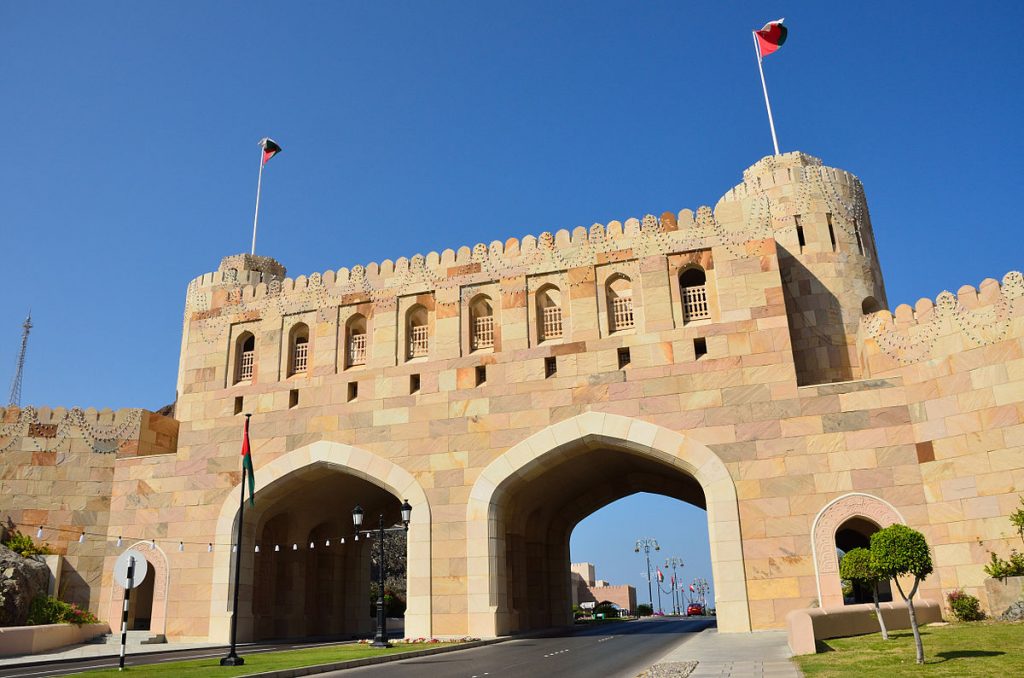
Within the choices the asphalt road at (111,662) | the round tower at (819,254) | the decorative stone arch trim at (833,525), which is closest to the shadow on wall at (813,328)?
the round tower at (819,254)

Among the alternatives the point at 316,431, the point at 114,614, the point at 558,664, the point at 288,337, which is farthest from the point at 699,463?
the point at 114,614

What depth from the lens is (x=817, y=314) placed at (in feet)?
77.7

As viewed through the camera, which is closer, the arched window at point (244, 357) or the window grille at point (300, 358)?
the window grille at point (300, 358)

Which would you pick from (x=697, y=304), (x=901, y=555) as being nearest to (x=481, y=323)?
(x=697, y=304)

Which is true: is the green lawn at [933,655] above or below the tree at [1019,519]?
below

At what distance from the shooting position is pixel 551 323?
24516 mm

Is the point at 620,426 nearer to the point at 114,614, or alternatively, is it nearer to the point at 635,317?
the point at 635,317

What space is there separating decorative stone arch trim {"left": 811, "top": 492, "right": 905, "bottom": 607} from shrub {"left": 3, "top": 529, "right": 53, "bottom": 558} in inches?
925

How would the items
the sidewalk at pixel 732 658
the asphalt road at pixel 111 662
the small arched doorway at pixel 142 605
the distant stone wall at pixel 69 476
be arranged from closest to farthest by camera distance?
the sidewalk at pixel 732 658 < the asphalt road at pixel 111 662 < the distant stone wall at pixel 69 476 < the small arched doorway at pixel 142 605

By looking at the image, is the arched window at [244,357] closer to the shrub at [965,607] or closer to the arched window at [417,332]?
the arched window at [417,332]

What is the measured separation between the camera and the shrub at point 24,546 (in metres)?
25.0

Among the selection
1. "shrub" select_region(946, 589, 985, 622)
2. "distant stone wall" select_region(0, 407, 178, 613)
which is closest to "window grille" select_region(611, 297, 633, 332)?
"shrub" select_region(946, 589, 985, 622)

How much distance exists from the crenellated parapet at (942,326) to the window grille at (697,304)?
15.0 feet

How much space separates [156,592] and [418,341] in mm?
11506
